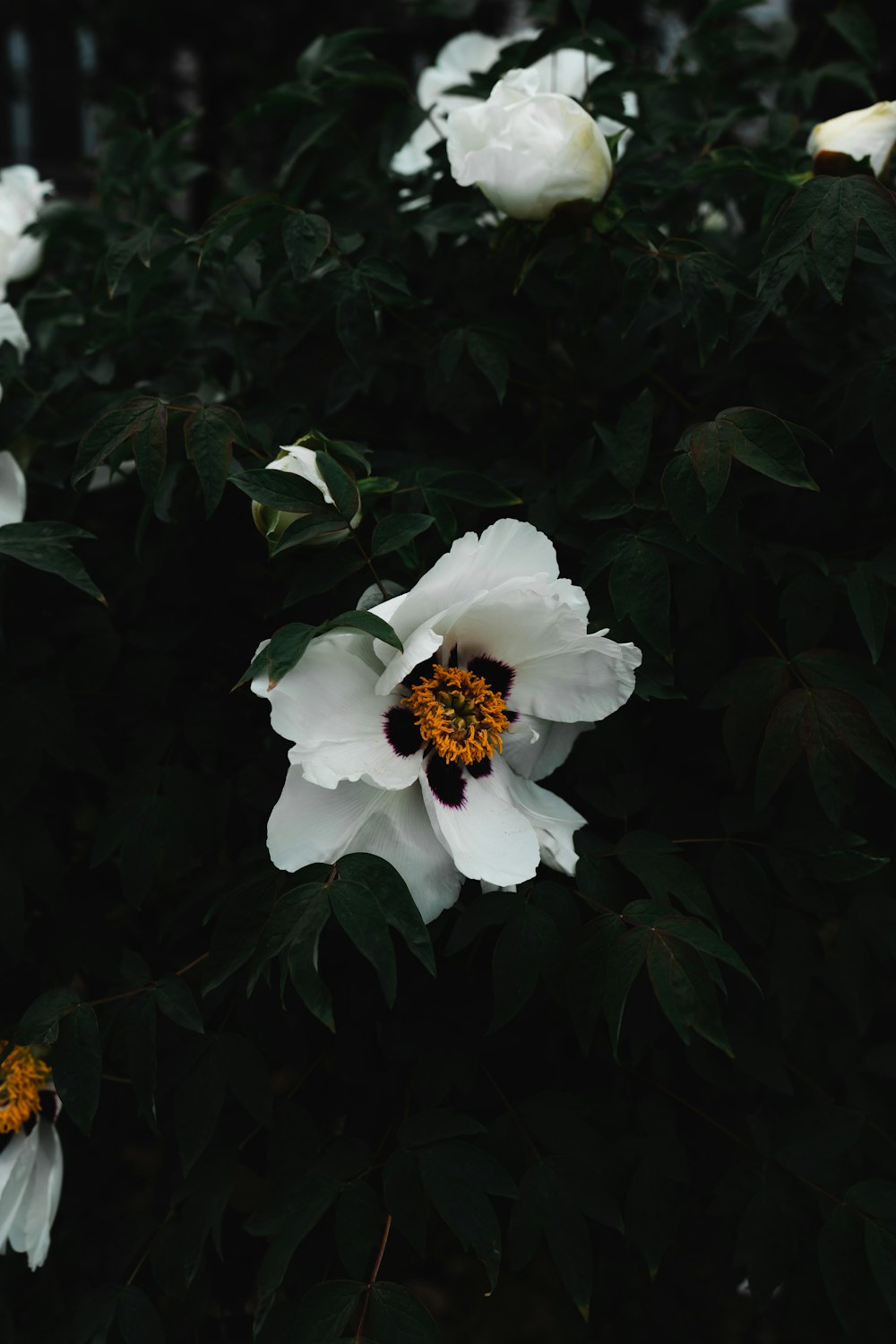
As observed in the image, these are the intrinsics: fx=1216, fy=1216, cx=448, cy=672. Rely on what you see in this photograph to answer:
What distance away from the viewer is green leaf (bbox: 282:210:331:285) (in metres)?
1.26

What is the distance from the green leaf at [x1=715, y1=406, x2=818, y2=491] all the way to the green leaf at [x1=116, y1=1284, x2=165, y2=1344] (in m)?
0.99

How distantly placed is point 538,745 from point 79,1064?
52cm

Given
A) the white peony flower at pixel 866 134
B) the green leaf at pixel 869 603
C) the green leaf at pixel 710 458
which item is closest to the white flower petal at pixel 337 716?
the green leaf at pixel 710 458

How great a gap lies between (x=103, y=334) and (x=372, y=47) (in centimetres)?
523

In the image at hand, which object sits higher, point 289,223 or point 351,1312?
point 289,223

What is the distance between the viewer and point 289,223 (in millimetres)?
1305

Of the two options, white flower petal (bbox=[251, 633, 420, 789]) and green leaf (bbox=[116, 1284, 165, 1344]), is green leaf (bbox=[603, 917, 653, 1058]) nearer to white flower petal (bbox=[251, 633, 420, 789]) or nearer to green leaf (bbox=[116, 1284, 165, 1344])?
white flower petal (bbox=[251, 633, 420, 789])

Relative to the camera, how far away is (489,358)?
133 centimetres

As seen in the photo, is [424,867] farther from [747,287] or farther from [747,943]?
[747,287]

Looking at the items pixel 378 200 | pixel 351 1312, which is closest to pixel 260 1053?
pixel 351 1312

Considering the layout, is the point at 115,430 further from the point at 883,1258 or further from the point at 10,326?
the point at 883,1258

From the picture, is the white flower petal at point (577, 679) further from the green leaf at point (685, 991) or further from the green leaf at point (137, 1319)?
the green leaf at point (137, 1319)

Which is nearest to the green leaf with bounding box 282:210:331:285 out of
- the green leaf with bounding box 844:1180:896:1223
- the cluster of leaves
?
the cluster of leaves

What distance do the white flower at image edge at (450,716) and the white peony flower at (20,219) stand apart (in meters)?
0.91
